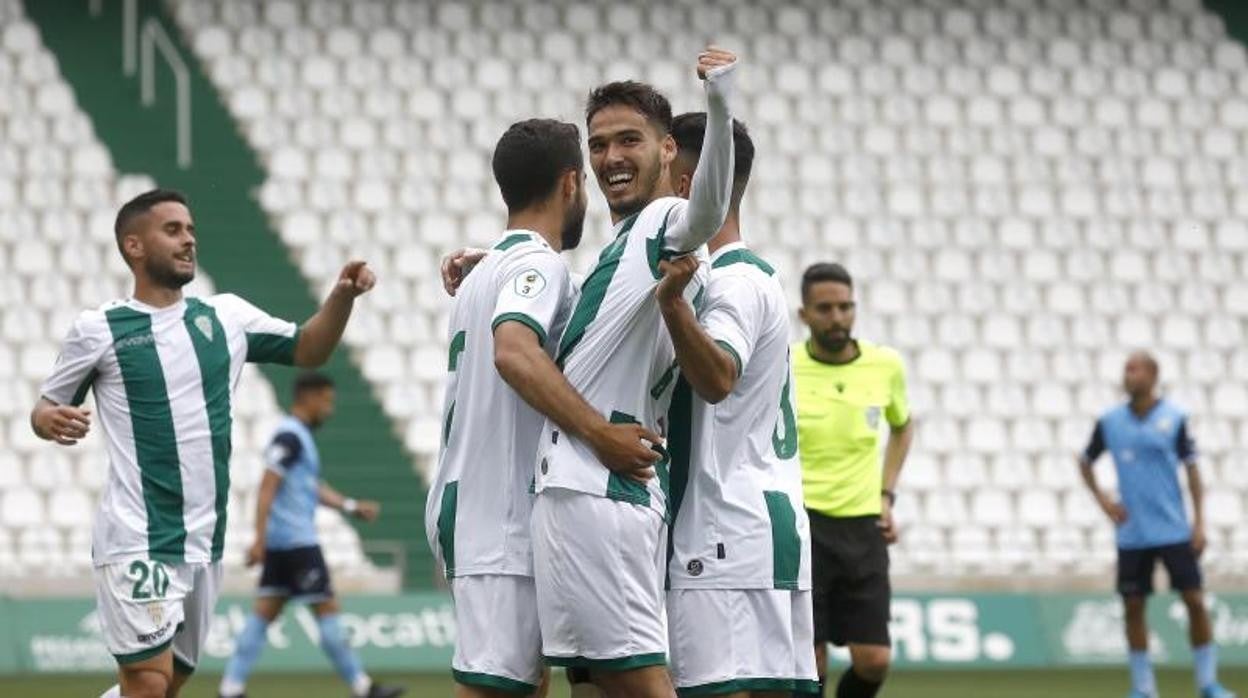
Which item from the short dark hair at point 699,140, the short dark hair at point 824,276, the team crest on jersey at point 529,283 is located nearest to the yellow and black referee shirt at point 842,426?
the short dark hair at point 824,276

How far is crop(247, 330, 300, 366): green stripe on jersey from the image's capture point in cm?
809

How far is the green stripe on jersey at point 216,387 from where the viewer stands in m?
7.89

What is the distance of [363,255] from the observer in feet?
72.0

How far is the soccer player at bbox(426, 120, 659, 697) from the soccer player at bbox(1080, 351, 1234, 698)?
8.36m

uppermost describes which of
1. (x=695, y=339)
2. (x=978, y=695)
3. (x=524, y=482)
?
(x=695, y=339)

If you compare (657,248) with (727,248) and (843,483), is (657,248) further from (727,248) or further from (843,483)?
(843,483)

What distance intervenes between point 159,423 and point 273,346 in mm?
582

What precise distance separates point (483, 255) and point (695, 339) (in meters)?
1.03

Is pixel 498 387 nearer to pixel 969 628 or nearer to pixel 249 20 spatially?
pixel 969 628

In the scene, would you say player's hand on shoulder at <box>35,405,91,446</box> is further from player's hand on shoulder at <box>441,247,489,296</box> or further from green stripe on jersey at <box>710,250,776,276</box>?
green stripe on jersey at <box>710,250,776,276</box>

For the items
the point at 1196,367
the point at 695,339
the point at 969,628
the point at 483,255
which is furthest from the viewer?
the point at 1196,367

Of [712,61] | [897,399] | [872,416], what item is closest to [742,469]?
[712,61]

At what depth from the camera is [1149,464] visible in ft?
45.4

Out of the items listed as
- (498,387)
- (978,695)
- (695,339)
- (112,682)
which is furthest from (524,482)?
(112,682)
